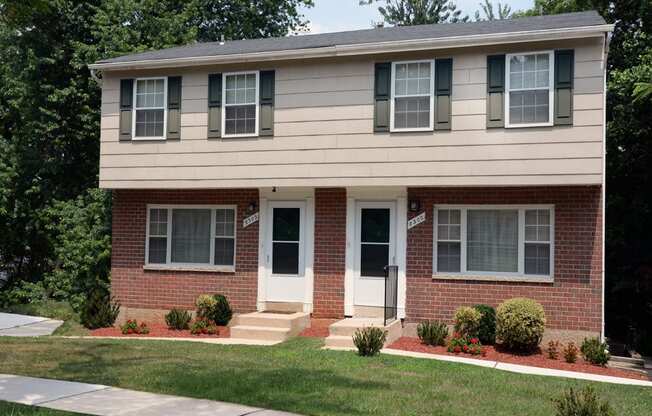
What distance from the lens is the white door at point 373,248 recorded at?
14516mm

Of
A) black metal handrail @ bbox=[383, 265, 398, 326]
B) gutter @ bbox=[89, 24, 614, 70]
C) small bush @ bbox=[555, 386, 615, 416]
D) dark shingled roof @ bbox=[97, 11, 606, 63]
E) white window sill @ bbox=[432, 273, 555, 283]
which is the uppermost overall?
dark shingled roof @ bbox=[97, 11, 606, 63]

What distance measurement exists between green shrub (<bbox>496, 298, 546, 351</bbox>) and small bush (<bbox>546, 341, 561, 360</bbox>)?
0.23m

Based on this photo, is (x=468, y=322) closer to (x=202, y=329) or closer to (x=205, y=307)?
(x=202, y=329)

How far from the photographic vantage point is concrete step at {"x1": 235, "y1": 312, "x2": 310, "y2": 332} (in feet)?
45.8

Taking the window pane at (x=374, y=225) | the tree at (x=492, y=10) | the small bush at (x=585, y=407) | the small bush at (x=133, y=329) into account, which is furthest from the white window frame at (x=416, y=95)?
the tree at (x=492, y=10)

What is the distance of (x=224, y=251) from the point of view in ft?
52.0

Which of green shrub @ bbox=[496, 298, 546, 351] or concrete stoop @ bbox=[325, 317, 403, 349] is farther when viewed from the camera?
concrete stoop @ bbox=[325, 317, 403, 349]

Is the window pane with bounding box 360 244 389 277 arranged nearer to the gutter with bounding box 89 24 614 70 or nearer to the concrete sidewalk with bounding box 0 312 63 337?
the gutter with bounding box 89 24 614 70

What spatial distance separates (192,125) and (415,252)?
222 inches

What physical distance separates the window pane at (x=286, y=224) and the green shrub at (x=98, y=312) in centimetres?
417

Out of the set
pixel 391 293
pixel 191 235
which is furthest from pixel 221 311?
pixel 391 293

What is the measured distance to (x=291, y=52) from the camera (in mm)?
14477

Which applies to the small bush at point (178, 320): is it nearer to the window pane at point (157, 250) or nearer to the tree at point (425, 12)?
the window pane at point (157, 250)

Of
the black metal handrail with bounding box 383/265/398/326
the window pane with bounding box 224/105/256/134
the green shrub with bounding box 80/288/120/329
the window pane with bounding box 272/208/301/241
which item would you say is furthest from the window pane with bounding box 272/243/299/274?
the green shrub with bounding box 80/288/120/329
